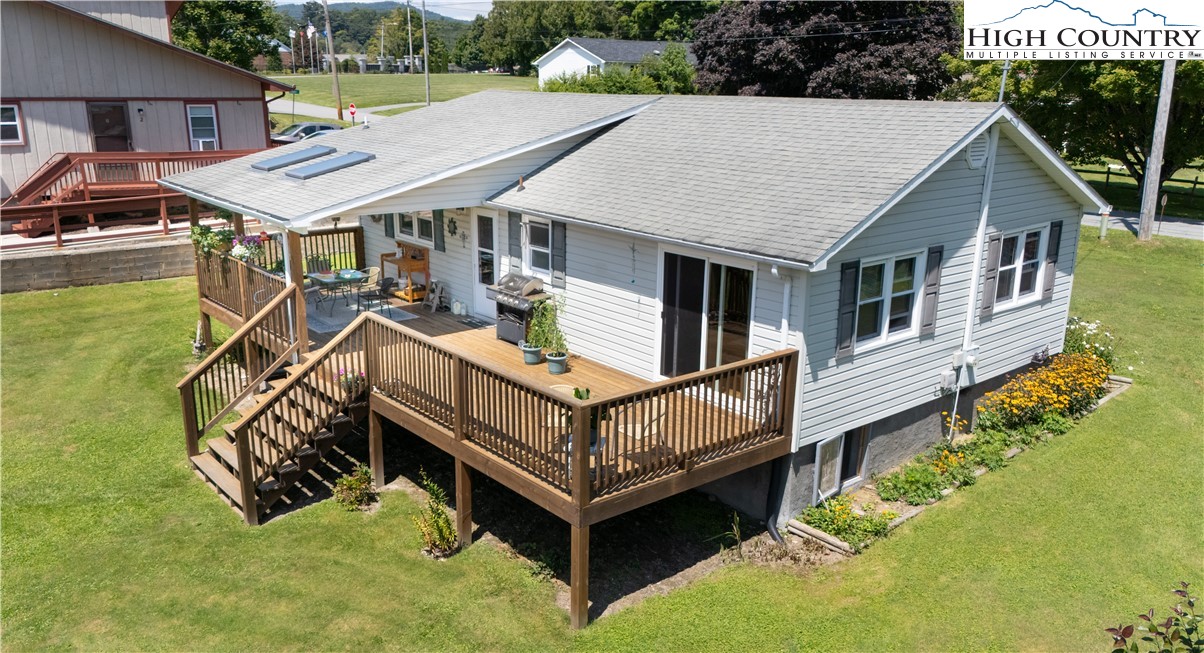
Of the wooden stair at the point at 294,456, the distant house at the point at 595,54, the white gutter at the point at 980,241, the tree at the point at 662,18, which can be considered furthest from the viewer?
the tree at the point at 662,18

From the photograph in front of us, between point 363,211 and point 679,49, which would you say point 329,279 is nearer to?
point 363,211

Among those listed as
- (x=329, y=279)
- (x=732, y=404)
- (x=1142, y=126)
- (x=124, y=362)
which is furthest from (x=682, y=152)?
(x=1142, y=126)

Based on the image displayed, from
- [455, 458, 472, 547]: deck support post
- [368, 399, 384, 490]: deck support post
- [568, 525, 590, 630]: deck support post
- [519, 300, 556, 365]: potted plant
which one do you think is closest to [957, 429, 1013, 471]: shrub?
[519, 300, 556, 365]: potted plant

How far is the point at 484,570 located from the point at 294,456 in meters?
2.94

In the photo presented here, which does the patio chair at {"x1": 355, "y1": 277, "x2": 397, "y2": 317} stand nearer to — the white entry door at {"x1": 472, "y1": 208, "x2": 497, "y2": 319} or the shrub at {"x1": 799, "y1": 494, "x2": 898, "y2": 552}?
the white entry door at {"x1": 472, "y1": 208, "x2": 497, "y2": 319}

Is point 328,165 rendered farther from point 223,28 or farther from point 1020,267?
→ point 223,28

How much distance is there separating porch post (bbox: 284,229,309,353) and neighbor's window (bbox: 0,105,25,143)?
1605 centimetres

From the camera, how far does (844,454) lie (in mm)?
10992

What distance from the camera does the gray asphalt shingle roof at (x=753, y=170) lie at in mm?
9312

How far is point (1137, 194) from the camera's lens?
111 feet

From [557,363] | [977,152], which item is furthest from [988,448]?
[557,363]

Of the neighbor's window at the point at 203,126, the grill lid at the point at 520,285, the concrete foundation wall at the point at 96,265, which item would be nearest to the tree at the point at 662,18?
the neighbor's window at the point at 203,126

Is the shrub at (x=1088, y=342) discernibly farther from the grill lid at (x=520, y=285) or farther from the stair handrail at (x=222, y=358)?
the stair handrail at (x=222, y=358)

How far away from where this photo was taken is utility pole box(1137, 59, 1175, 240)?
2355 centimetres
